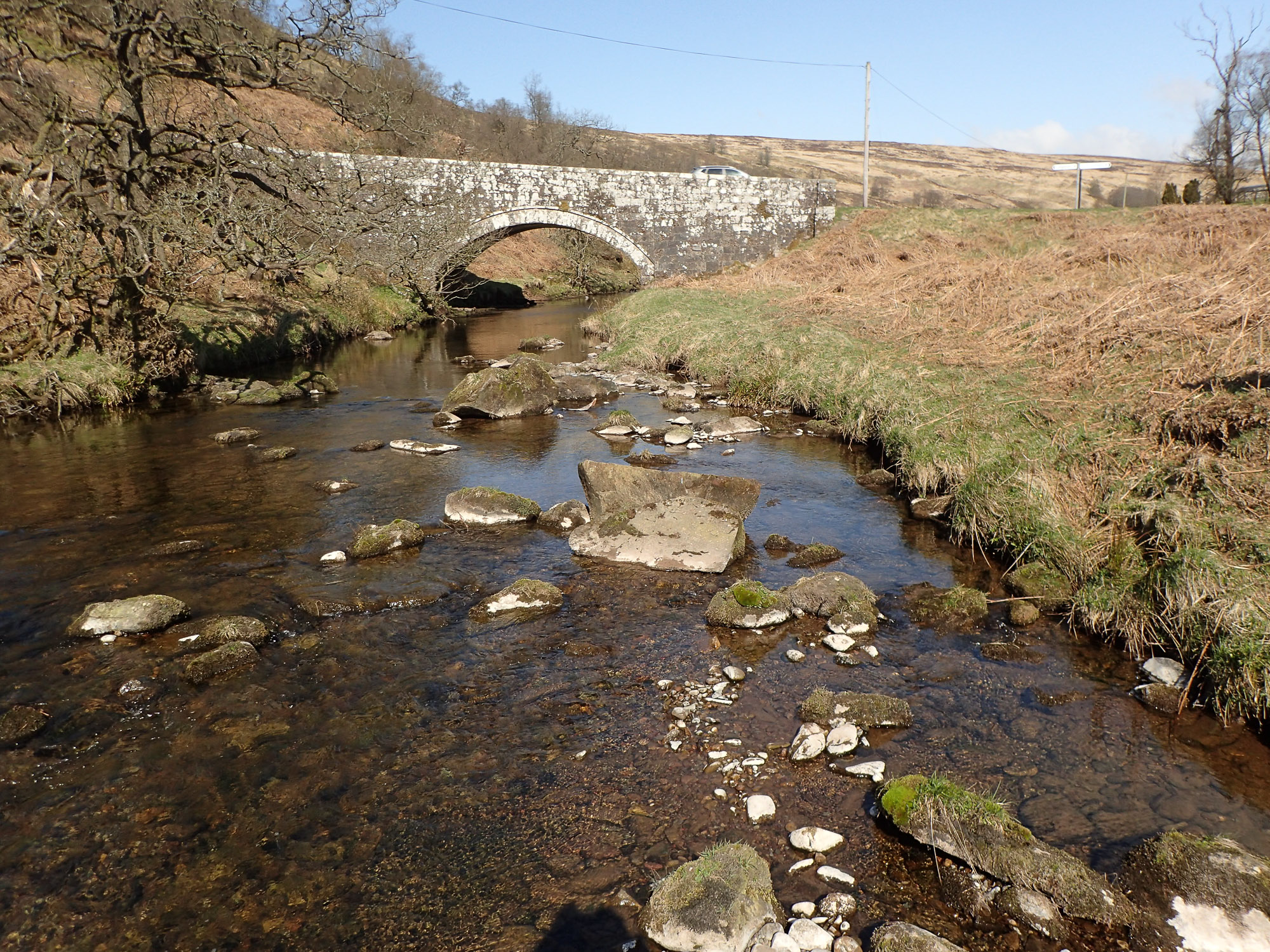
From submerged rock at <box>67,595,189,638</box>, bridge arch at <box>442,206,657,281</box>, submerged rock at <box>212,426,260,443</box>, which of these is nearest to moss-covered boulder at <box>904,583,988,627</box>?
submerged rock at <box>67,595,189,638</box>

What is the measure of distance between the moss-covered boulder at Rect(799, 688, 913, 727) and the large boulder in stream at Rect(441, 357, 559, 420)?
10.8 metres

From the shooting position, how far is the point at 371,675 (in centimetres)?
623

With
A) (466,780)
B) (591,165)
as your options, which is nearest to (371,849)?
(466,780)

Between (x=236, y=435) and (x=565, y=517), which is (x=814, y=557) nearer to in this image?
(x=565, y=517)

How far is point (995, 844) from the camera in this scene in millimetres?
4148

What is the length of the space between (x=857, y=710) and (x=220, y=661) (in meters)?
4.77

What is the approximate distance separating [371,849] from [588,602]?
131 inches

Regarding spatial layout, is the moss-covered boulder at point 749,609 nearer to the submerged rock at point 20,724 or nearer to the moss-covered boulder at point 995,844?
the moss-covered boulder at point 995,844

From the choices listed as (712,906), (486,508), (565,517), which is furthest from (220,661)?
(712,906)

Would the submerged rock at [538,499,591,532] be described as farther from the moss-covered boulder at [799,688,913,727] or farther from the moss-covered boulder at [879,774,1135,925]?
the moss-covered boulder at [879,774,1135,925]

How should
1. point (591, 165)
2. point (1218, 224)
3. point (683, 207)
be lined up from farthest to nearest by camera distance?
point (591, 165)
point (683, 207)
point (1218, 224)

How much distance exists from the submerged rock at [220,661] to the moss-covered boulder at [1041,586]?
656cm

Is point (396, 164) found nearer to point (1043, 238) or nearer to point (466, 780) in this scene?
point (1043, 238)

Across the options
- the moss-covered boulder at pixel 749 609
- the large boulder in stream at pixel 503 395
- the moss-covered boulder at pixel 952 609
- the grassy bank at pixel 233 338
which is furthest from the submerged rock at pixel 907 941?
the grassy bank at pixel 233 338
